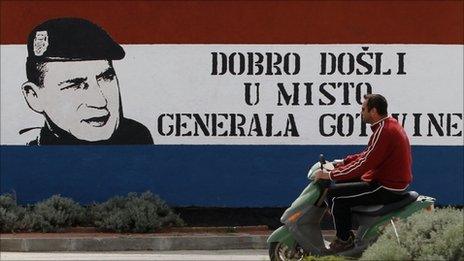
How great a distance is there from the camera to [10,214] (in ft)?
45.8

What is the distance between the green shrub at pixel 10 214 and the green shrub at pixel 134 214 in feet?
3.22

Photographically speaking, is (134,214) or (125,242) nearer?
(125,242)

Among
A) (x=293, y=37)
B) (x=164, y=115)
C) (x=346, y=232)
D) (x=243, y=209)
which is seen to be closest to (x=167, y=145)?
(x=164, y=115)

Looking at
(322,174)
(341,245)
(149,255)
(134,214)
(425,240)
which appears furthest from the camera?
(134,214)

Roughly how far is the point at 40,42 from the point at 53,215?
2544mm

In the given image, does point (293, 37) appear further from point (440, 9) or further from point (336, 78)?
point (440, 9)

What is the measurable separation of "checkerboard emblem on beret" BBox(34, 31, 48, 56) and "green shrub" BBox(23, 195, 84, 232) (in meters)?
2.06

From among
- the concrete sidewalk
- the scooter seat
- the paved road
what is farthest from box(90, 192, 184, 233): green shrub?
the scooter seat

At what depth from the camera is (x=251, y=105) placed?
15.0 m

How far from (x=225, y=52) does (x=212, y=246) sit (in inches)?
117

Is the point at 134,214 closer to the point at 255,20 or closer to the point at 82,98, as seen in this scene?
the point at 82,98

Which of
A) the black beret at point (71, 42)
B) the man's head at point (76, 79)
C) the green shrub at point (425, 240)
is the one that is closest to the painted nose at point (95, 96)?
the man's head at point (76, 79)

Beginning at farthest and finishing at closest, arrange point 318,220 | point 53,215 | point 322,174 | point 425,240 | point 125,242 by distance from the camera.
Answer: point 53,215 → point 125,242 → point 318,220 → point 322,174 → point 425,240

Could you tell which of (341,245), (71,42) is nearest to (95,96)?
(71,42)
